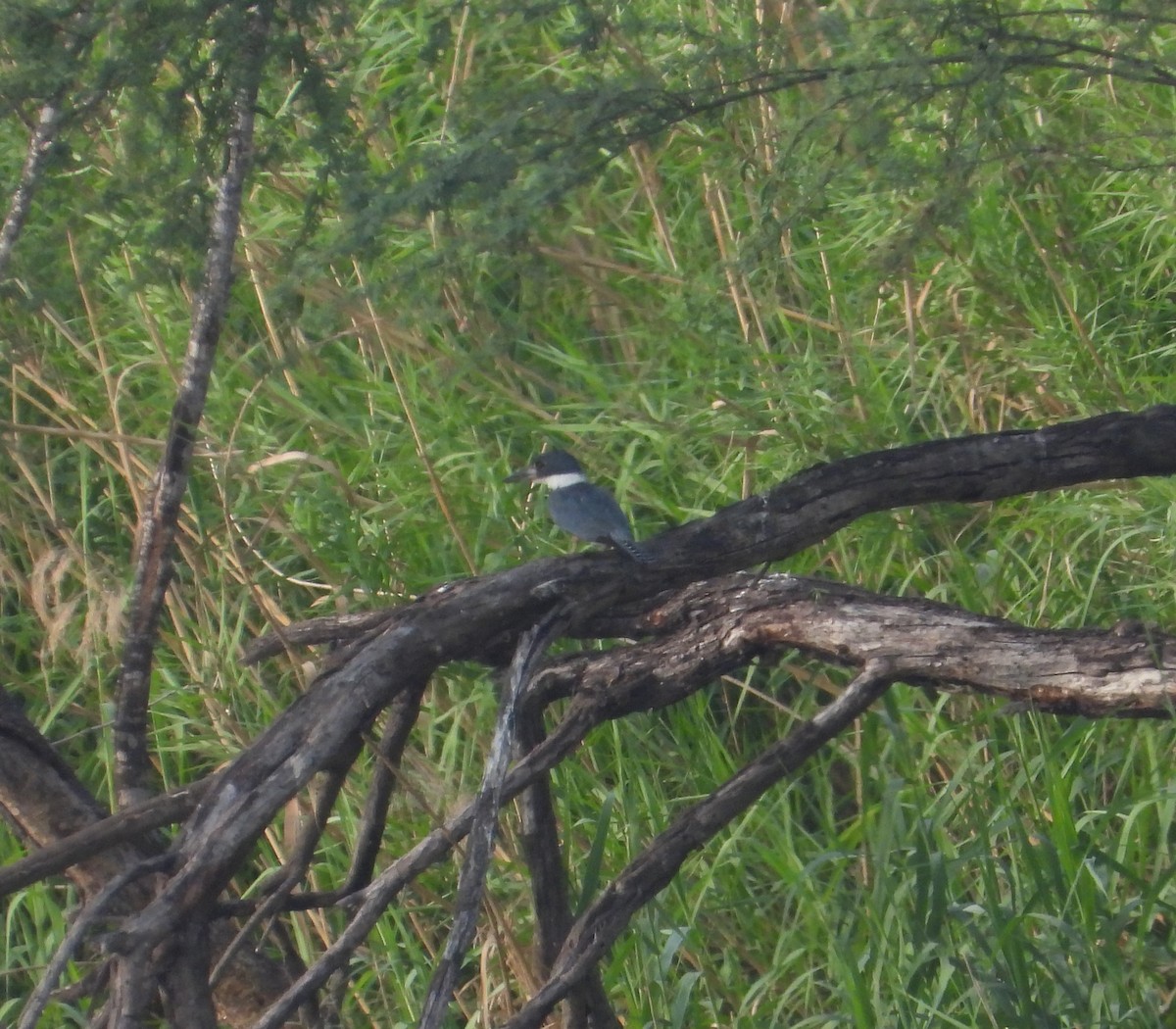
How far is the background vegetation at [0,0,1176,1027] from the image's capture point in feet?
7.40

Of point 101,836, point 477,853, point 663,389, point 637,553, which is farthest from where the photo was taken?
point 663,389

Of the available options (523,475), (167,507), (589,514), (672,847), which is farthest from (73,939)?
(523,475)

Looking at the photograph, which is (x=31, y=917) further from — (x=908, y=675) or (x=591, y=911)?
(x=908, y=675)

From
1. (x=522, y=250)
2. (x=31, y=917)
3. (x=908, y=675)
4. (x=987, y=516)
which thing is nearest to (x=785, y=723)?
(x=987, y=516)

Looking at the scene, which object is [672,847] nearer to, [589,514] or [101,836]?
[101,836]

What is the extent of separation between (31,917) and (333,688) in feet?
6.80

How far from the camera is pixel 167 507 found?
2.39 metres

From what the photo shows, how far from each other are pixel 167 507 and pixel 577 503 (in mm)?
790

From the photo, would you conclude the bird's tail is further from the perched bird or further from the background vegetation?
the background vegetation

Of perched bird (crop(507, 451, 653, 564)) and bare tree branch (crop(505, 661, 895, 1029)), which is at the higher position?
perched bird (crop(507, 451, 653, 564))

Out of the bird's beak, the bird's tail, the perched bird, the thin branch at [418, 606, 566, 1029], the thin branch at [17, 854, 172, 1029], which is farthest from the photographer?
the bird's beak

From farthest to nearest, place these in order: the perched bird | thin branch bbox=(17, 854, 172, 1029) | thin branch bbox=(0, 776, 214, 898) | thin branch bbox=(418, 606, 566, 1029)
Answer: the perched bird < thin branch bbox=(0, 776, 214, 898) < thin branch bbox=(418, 606, 566, 1029) < thin branch bbox=(17, 854, 172, 1029)

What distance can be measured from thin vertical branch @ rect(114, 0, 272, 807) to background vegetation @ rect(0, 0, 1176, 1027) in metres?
0.07

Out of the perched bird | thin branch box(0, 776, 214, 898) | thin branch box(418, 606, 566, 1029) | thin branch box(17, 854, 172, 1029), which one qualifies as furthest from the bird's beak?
thin branch box(17, 854, 172, 1029)
